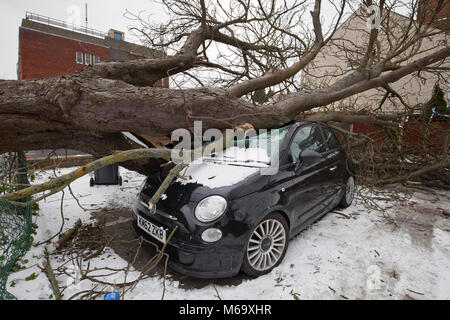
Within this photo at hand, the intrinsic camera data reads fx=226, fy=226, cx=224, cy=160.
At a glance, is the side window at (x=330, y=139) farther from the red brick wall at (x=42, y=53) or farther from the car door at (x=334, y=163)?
the red brick wall at (x=42, y=53)

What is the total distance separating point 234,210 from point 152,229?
0.93 metres

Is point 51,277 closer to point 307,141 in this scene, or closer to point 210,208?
point 210,208

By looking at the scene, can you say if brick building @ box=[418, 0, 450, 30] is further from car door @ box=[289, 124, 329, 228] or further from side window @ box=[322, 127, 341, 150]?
car door @ box=[289, 124, 329, 228]

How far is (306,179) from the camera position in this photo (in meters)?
2.87

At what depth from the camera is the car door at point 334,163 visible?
11.2ft

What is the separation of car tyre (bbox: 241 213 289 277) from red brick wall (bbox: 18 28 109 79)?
2502cm

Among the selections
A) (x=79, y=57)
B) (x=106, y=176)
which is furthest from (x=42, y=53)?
(x=106, y=176)

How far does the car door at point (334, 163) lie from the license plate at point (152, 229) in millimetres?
2419

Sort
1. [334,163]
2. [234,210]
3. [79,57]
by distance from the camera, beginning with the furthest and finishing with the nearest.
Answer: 1. [79,57]
2. [334,163]
3. [234,210]

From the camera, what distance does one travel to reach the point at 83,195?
483 centimetres

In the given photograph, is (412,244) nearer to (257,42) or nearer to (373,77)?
(373,77)

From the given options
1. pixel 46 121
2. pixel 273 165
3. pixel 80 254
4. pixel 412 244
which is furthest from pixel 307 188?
pixel 46 121

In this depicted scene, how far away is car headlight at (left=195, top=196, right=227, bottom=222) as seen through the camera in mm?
2125

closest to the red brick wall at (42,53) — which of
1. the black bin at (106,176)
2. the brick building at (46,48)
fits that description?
the brick building at (46,48)
